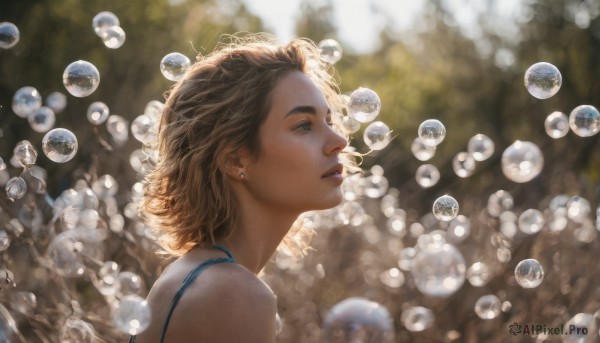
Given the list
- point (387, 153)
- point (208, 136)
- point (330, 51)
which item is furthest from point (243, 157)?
point (387, 153)

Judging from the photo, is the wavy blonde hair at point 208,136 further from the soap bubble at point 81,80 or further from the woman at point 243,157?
the soap bubble at point 81,80

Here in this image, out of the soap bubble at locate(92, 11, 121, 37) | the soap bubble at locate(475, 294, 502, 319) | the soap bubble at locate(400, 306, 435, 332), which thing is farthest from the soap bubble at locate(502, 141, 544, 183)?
the soap bubble at locate(92, 11, 121, 37)

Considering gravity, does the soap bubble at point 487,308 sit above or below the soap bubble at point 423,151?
below

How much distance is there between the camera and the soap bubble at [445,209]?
14.3ft

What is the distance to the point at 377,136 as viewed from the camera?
4449 millimetres

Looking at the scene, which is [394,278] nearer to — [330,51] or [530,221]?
[530,221]

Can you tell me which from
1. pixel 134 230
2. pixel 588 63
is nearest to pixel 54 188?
pixel 134 230

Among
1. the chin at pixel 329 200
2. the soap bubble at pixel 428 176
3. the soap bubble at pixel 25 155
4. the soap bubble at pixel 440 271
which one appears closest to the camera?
the chin at pixel 329 200

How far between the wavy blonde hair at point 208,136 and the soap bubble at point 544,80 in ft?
4.95

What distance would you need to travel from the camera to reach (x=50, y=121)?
16.7ft

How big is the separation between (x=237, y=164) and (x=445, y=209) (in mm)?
1505

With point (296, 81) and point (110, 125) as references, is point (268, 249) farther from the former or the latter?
point (110, 125)

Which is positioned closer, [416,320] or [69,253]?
[69,253]

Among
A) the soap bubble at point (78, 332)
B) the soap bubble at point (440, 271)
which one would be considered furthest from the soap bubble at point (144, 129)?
the soap bubble at point (440, 271)
